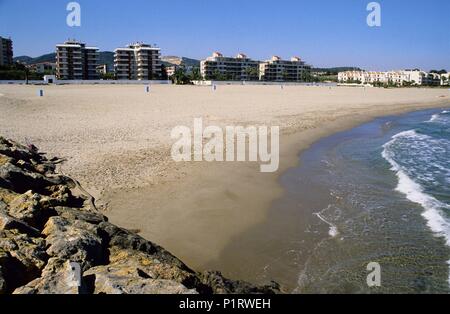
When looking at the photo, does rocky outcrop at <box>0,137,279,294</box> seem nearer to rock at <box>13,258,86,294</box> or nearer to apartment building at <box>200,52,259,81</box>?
rock at <box>13,258,86,294</box>

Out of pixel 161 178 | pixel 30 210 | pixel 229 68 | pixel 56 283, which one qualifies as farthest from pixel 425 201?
pixel 229 68

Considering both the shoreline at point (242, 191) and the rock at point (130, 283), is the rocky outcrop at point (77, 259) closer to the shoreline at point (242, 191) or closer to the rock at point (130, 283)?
the rock at point (130, 283)

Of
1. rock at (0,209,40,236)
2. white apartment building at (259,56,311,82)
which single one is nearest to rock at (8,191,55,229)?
rock at (0,209,40,236)

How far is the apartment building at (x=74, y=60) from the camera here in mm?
97938

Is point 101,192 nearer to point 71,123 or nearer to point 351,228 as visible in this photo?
point 351,228

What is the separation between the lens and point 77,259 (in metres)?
5.30

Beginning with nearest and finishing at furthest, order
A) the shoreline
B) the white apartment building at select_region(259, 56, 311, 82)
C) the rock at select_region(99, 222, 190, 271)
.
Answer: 1. the rock at select_region(99, 222, 190, 271)
2. the shoreline
3. the white apartment building at select_region(259, 56, 311, 82)

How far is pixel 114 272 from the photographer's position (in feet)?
16.1

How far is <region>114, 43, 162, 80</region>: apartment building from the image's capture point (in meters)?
Answer: 108

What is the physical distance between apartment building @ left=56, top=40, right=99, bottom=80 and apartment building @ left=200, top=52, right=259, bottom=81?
35.1 meters
